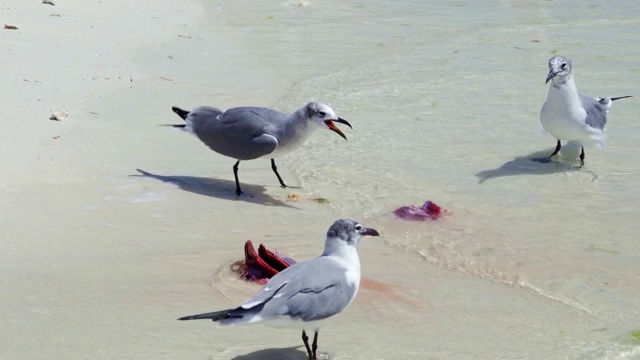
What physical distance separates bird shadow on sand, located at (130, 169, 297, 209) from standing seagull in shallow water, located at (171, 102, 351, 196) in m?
0.08

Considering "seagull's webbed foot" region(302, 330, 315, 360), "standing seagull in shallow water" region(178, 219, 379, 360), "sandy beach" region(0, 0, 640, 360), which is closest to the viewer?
"standing seagull in shallow water" region(178, 219, 379, 360)

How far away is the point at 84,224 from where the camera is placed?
5832mm

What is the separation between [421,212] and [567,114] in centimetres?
180

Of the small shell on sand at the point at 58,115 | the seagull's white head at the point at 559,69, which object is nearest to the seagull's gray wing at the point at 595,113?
the seagull's white head at the point at 559,69

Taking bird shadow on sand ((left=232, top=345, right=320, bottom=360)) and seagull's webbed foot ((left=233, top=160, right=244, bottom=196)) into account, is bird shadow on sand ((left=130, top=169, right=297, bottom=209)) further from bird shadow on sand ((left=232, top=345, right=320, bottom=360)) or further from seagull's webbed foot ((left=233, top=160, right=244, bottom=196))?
bird shadow on sand ((left=232, top=345, right=320, bottom=360))

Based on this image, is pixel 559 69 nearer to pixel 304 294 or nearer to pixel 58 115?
pixel 58 115

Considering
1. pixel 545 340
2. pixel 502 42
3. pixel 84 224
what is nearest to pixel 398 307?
pixel 545 340

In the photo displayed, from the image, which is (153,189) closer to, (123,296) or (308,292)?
(123,296)

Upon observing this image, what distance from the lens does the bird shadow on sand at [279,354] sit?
4293 millimetres

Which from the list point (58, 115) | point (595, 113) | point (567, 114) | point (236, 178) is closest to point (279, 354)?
point (236, 178)

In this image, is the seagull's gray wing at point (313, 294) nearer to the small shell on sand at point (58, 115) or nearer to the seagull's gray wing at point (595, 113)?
the small shell on sand at point (58, 115)

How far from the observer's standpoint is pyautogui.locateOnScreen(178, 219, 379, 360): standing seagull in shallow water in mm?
4008

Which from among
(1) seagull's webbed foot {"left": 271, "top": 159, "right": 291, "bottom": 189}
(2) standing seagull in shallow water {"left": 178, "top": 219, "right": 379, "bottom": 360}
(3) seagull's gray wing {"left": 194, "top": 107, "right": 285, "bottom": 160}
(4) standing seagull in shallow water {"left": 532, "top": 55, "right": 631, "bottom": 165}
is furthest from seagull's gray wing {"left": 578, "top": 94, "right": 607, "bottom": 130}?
(2) standing seagull in shallow water {"left": 178, "top": 219, "right": 379, "bottom": 360}

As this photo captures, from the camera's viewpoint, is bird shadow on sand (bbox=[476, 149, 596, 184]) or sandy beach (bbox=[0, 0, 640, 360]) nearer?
sandy beach (bbox=[0, 0, 640, 360])
